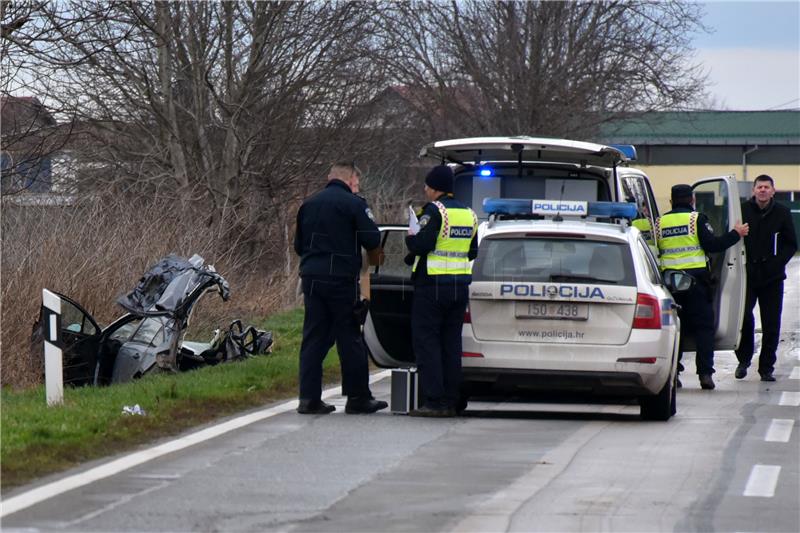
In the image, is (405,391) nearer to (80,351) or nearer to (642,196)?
(80,351)

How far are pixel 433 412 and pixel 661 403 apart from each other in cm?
163

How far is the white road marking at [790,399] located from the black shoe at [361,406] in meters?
3.55

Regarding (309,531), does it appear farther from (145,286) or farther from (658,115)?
(658,115)

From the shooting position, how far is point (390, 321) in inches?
452

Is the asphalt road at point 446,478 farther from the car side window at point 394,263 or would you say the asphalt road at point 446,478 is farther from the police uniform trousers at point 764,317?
the police uniform trousers at point 764,317

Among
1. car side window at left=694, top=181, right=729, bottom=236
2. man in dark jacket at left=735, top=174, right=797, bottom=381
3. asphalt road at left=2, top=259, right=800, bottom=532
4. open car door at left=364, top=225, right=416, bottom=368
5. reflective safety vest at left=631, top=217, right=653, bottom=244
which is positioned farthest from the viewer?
reflective safety vest at left=631, top=217, right=653, bottom=244

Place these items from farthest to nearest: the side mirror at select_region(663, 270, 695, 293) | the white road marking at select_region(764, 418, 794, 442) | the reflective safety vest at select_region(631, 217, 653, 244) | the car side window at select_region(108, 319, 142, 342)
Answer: the reflective safety vest at select_region(631, 217, 653, 244) < the car side window at select_region(108, 319, 142, 342) < the side mirror at select_region(663, 270, 695, 293) < the white road marking at select_region(764, 418, 794, 442)

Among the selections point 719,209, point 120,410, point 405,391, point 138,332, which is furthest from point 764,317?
point 120,410

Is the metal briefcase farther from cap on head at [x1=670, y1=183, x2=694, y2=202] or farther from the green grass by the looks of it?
cap on head at [x1=670, y1=183, x2=694, y2=202]

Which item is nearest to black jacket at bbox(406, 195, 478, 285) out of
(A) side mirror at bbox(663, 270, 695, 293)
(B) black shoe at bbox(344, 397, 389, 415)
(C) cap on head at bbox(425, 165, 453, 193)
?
(C) cap on head at bbox(425, 165, 453, 193)

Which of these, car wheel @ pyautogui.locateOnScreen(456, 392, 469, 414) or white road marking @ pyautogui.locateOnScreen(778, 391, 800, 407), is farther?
white road marking @ pyautogui.locateOnScreen(778, 391, 800, 407)

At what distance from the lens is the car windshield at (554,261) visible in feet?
34.9

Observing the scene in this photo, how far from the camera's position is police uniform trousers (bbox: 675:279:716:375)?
44.3 feet

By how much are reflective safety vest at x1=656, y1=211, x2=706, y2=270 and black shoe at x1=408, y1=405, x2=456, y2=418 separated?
3.76m
